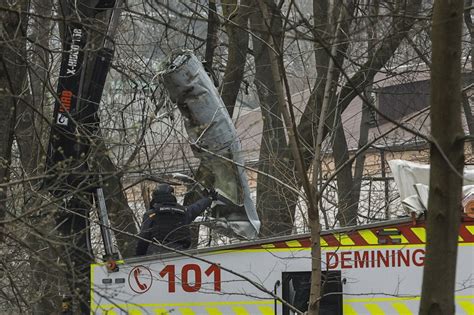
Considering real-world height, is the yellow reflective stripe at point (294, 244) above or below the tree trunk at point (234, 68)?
below

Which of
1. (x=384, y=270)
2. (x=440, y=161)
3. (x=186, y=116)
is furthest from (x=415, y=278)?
(x=440, y=161)

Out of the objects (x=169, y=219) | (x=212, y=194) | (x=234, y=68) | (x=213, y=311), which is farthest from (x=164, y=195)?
(x=234, y=68)

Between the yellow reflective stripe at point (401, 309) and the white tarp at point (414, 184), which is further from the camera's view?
the white tarp at point (414, 184)

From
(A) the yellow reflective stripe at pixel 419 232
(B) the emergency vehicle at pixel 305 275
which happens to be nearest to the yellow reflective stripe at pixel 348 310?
(B) the emergency vehicle at pixel 305 275

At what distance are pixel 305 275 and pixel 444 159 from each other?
11.9ft

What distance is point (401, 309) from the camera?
Result: 812cm

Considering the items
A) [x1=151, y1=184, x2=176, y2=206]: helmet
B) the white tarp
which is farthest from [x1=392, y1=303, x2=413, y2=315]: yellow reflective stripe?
[x1=151, y1=184, x2=176, y2=206]: helmet

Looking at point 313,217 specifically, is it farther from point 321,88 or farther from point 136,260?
point 321,88

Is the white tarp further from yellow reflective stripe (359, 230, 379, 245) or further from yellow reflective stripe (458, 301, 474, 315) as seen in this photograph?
yellow reflective stripe (458, 301, 474, 315)

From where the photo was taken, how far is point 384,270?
26.8ft

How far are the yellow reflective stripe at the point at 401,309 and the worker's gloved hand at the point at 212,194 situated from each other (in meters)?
2.08

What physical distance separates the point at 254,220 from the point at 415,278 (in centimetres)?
187

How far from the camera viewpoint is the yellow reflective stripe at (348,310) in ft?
26.9

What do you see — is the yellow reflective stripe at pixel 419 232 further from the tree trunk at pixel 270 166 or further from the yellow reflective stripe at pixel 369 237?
the tree trunk at pixel 270 166
